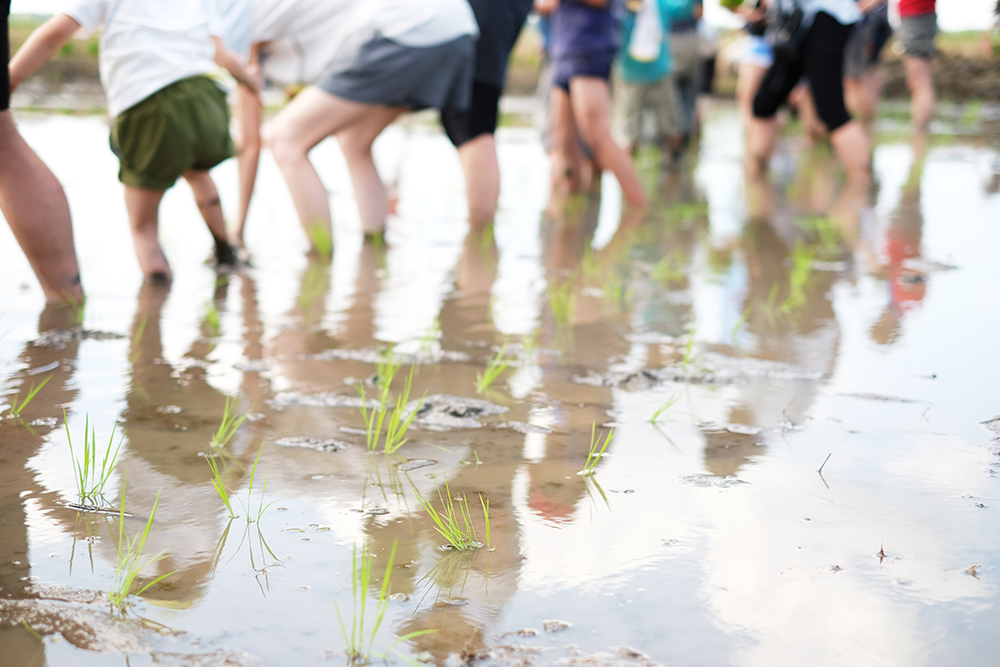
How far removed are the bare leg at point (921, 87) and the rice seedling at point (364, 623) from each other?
9489 mm

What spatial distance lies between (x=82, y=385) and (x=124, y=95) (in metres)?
1.42

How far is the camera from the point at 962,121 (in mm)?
11445

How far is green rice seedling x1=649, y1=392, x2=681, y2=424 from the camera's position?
2.07 metres

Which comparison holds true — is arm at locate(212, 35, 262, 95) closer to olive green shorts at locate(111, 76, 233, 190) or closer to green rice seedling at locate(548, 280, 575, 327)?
olive green shorts at locate(111, 76, 233, 190)

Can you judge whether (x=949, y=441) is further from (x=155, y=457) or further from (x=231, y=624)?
(x=155, y=457)

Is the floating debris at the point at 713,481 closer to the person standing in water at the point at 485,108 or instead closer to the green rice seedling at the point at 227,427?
the green rice seedling at the point at 227,427

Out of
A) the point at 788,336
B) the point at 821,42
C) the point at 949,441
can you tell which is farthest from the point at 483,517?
the point at 821,42

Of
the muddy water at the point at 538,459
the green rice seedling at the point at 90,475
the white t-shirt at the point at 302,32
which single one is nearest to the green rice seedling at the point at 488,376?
the muddy water at the point at 538,459

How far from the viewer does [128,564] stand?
145 cm

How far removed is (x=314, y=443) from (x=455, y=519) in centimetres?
47

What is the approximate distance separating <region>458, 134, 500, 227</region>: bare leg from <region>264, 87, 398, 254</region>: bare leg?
2.43 feet

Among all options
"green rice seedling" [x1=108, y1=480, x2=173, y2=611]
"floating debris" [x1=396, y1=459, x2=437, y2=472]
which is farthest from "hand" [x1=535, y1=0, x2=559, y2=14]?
"green rice seedling" [x1=108, y1=480, x2=173, y2=611]

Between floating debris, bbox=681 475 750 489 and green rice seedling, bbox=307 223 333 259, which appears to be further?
green rice seedling, bbox=307 223 333 259

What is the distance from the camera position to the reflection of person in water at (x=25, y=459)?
1332 millimetres
